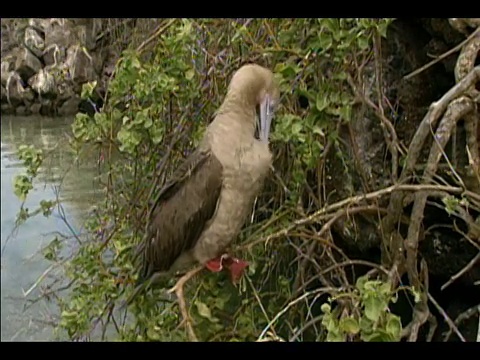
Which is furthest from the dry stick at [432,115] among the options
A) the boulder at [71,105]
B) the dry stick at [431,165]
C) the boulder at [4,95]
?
the boulder at [4,95]

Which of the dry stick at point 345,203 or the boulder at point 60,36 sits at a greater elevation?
the boulder at point 60,36

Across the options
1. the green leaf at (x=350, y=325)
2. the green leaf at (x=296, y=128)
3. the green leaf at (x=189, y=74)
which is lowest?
the green leaf at (x=350, y=325)

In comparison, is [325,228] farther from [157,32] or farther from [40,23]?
[40,23]

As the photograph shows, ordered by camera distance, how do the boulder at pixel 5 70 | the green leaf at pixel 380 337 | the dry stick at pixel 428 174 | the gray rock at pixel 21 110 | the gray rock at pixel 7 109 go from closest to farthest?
the green leaf at pixel 380 337
the dry stick at pixel 428 174
the gray rock at pixel 21 110
the gray rock at pixel 7 109
the boulder at pixel 5 70

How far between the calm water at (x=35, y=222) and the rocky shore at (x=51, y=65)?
0.51 ft

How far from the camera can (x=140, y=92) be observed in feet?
4.86

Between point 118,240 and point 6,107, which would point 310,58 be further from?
point 6,107

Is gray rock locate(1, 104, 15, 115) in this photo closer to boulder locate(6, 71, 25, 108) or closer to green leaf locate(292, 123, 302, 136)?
boulder locate(6, 71, 25, 108)

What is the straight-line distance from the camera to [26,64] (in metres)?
2.86

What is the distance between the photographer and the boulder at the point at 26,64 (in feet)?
9.26

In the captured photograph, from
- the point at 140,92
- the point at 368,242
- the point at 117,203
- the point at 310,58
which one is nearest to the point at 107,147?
the point at 117,203

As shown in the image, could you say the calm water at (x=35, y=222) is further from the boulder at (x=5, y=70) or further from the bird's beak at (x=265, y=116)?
the boulder at (x=5, y=70)

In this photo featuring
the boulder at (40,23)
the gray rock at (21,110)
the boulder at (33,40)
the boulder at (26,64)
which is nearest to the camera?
the boulder at (40,23)

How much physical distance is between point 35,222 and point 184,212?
722mm
